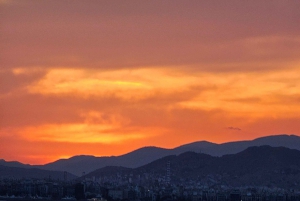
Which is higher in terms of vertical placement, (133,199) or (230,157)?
(230,157)

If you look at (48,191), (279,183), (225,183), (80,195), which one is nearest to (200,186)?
(225,183)

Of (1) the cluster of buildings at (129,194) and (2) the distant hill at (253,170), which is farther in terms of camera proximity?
(2) the distant hill at (253,170)

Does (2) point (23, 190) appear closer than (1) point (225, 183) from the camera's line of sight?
Yes

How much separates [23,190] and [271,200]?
4743 cm

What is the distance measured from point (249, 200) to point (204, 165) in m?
63.2

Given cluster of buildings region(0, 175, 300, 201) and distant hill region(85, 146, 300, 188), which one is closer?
cluster of buildings region(0, 175, 300, 201)

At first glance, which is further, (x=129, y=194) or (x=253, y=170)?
(x=253, y=170)

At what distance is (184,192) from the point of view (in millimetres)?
151875

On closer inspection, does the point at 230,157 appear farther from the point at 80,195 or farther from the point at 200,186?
the point at 80,195

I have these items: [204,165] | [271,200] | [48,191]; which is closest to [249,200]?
[271,200]

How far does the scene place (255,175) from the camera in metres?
181

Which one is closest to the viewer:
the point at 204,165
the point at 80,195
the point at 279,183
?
the point at 80,195

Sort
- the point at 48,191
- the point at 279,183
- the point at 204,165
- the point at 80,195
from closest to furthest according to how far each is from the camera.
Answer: the point at 80,195, the point at 48,191, the point at 279,183, the point at 204,165

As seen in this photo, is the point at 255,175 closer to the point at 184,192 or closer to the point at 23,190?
the point at 184,192
